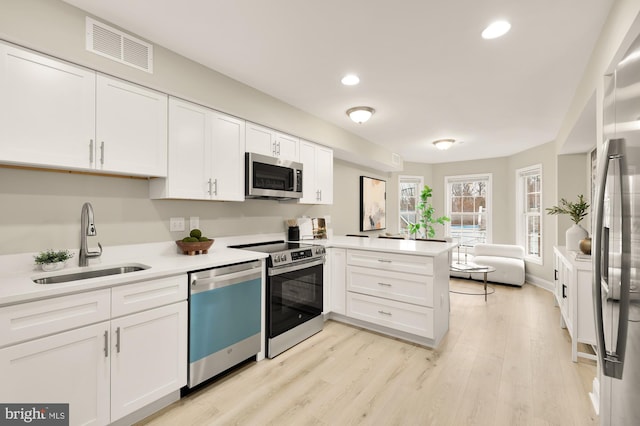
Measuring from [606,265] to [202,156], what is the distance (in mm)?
2547

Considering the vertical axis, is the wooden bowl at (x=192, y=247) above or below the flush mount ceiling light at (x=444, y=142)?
below

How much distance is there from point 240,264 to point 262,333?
68cm

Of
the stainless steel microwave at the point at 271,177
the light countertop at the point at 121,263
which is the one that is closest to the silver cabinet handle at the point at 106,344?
the light countertop at the point at 121,263

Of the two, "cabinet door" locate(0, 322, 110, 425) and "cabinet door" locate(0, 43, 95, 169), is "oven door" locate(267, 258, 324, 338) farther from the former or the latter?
"cabinet door" locate(0, 43, 95, 169)

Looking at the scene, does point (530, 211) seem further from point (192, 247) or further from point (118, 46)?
point (118, 46)

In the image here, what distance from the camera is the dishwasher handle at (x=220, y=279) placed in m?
2.02

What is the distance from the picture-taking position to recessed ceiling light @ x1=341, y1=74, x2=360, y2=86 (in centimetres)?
268

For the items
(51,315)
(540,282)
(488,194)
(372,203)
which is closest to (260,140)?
(51,315)

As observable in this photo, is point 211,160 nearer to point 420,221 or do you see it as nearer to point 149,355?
Answer: point 149,355

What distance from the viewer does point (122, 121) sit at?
2012mm

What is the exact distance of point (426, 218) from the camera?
6.75 meters

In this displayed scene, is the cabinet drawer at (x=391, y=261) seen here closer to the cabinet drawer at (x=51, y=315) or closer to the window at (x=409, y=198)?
the cabinet drawer at (x=51, y=315)

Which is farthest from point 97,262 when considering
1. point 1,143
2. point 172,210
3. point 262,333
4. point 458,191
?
point 458,191

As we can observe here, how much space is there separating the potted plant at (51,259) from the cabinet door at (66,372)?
0.54 m
